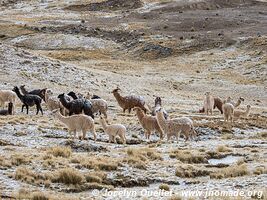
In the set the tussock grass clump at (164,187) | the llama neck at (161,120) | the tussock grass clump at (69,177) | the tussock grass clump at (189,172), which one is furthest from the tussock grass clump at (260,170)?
the llama neck at (161,120)

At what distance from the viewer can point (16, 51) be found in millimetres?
45000

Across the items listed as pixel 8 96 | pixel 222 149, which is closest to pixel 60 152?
pixel 222 149

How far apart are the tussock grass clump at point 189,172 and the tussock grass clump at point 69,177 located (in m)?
2.95

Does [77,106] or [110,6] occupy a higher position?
[110,6]

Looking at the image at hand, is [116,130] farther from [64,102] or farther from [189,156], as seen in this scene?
[64,102]

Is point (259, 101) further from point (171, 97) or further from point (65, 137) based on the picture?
point (65, 137)

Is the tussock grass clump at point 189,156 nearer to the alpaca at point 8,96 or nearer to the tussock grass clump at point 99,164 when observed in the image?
the tussock grass clump at point 99,164

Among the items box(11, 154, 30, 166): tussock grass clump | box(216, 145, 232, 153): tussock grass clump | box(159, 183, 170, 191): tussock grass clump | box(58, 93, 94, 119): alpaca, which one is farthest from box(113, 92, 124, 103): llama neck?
box(159, 183, 170, 191): tussock grass clump

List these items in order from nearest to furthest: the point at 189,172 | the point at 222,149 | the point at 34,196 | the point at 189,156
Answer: the point at 34,196 → the point at 189,172 → the point at 189,156 → the point at 222,149

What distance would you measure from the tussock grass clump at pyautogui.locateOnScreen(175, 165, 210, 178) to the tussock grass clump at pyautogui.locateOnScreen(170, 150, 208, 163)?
4.21ft

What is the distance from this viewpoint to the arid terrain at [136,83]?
13930 mm

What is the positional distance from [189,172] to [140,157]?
1.93 metres

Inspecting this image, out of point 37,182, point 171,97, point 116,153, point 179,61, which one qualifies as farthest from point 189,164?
point 179,61

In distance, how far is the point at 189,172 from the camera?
1492 cm
